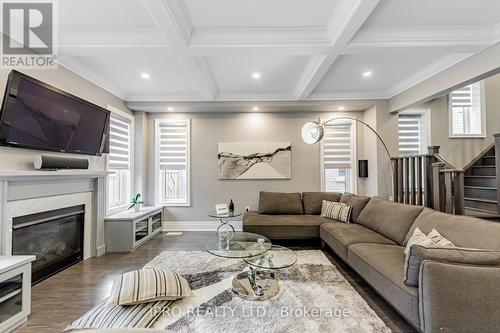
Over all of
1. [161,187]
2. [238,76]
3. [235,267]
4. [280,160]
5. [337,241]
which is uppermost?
[238,76]

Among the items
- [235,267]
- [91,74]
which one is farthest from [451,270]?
[91,74]

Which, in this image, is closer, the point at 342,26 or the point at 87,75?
the point at 342,26

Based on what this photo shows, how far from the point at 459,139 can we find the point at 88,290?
260 inches

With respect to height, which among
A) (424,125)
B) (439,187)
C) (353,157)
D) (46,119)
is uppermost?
(424,125)

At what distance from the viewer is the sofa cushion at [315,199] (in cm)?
457

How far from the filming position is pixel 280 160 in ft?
16.6

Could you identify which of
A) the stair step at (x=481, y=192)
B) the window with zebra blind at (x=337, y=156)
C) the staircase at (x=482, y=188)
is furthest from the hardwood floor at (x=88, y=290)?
the stair step at (x=481, y=192)

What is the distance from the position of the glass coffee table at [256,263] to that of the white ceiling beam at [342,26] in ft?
7.71

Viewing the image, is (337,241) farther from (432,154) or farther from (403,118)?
(403,118)

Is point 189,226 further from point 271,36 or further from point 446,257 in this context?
point 446,257

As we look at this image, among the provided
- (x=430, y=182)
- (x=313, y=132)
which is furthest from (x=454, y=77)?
(x=313, y=132)

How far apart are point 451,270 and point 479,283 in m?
0.19

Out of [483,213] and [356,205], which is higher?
[356,205]

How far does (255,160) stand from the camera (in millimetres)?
5082
